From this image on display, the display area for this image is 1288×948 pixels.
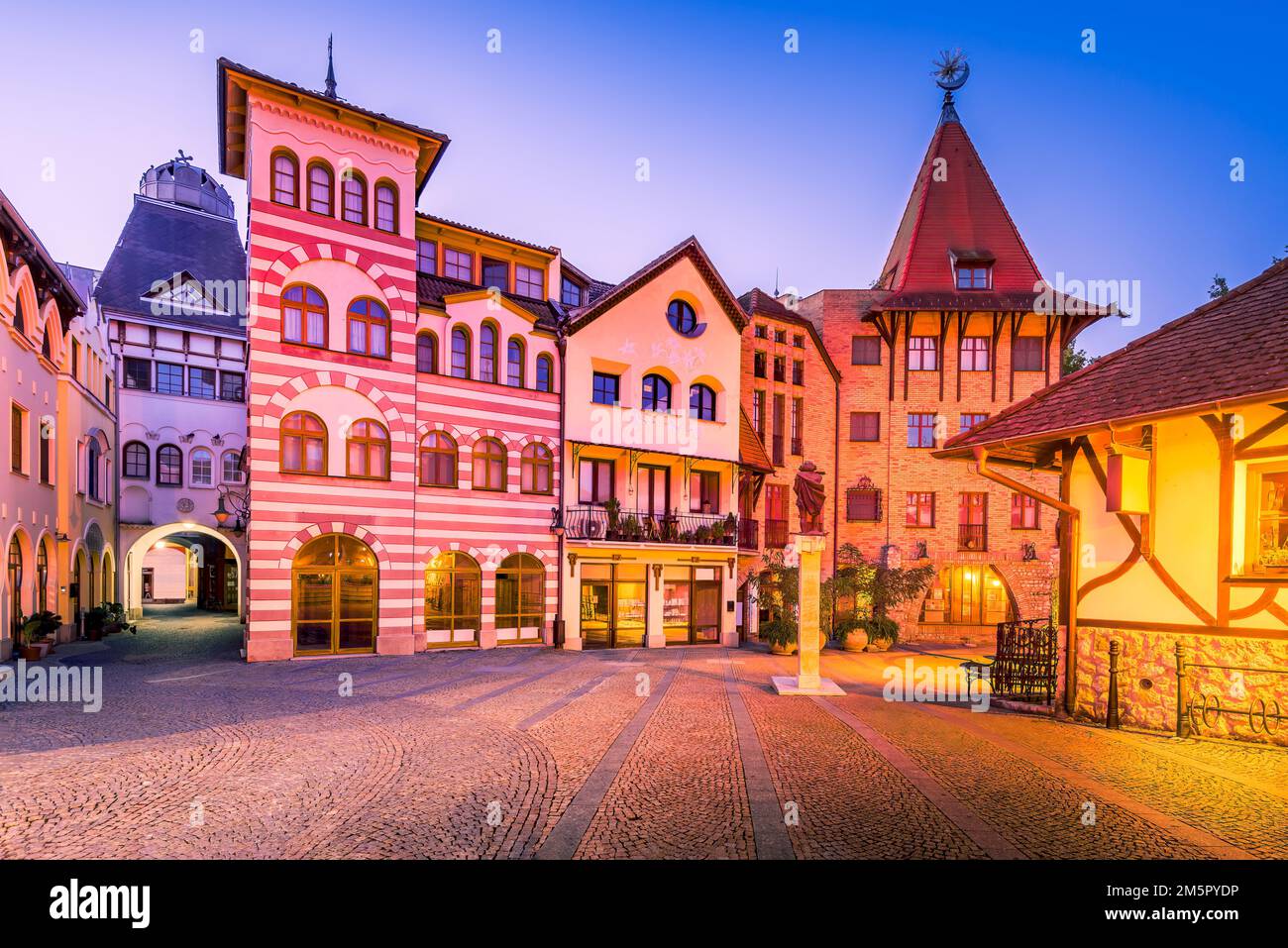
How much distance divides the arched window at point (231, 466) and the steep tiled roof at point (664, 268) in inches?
715

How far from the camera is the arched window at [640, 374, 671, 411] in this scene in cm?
2349

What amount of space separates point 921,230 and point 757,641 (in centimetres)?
1865

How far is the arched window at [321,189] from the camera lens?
18.3m

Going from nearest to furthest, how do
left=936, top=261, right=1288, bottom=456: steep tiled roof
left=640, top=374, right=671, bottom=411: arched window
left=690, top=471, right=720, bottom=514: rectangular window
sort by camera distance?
1. left=936, top=261, right=1288, bottom=456: steep tiled roof
2. left=640, top=374, right=671, bottom=411: arched window
3. left=690, top=471, right=720, bottom=514: rectangular window

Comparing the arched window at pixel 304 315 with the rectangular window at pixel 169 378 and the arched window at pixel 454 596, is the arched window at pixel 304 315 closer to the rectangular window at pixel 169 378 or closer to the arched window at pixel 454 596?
the arched window at pixel 454 596

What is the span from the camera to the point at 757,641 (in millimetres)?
25891

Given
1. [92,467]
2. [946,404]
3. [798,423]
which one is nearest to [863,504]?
[798,423]

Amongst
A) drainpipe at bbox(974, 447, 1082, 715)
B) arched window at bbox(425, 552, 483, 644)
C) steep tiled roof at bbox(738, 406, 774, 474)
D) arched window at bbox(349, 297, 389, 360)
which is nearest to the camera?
drainpipe at bbox(974, 447, 1082, 715)

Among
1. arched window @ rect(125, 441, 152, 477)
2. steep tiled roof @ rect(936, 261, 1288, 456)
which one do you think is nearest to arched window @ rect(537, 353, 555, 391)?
steep tiled roof @ rect(936, 261, 1288, 456)

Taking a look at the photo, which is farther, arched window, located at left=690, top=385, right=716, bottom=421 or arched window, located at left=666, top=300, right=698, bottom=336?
arched window, located at left=690, top=385, right=716, bottom=421

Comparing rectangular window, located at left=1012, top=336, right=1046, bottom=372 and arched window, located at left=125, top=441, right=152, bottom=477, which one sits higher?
rectangular window, located at left=1012, top=336, right=1046, bottom=372

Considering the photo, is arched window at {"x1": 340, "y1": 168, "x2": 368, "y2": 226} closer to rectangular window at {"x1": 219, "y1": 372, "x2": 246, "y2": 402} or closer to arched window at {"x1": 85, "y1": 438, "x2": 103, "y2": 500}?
arched window at {"x1": 85, "y1": 438, "x2": 103, "y2": 500}

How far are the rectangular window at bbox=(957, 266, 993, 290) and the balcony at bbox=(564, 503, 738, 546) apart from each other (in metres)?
14.5

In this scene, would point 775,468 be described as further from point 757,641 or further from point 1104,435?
point 1104,435
